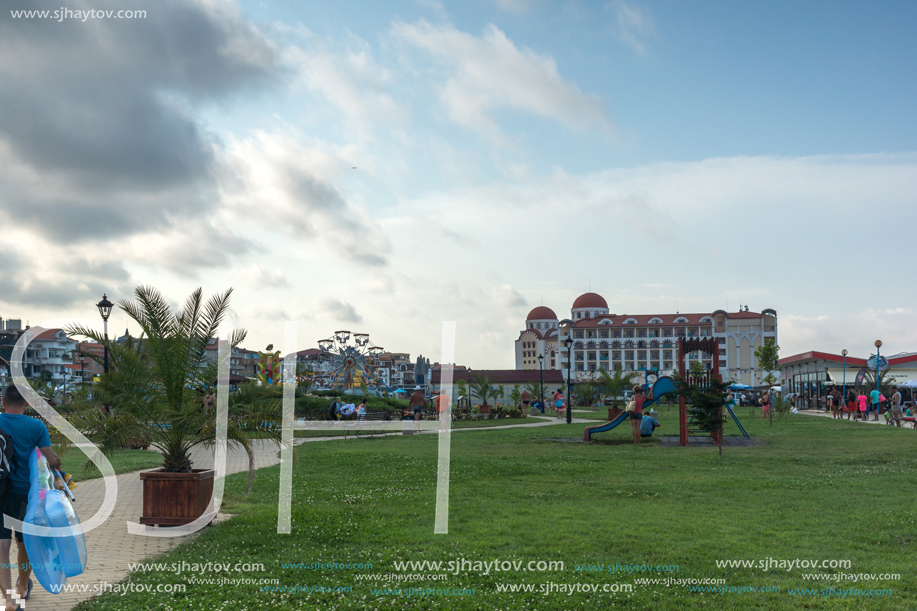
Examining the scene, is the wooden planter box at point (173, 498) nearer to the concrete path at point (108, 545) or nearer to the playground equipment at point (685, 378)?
the concrete path at point (108, 545)

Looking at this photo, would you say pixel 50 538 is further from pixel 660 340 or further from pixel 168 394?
pixel 660 340

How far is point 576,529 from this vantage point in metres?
8.56

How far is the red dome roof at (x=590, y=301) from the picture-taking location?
136125mm

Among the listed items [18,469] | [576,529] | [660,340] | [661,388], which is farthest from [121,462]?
[660,340]

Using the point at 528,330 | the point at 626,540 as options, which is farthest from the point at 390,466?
the point at 528,330

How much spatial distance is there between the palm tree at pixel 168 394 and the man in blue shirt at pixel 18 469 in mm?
3224

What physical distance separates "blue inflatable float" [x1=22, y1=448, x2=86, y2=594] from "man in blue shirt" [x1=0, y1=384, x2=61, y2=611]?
8 centimetres

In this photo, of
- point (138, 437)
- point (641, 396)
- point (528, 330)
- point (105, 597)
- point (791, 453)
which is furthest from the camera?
point (528, 330)

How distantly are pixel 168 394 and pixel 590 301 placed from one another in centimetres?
13065

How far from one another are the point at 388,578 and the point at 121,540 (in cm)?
403

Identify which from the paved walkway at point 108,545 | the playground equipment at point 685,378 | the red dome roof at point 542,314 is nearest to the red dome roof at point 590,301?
the red dome roof at point 542,314

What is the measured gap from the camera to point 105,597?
20.5 feet

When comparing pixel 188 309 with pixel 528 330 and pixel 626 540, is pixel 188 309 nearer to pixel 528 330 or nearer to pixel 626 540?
pixel 626 540

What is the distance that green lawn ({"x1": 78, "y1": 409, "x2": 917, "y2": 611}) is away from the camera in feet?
20.3
